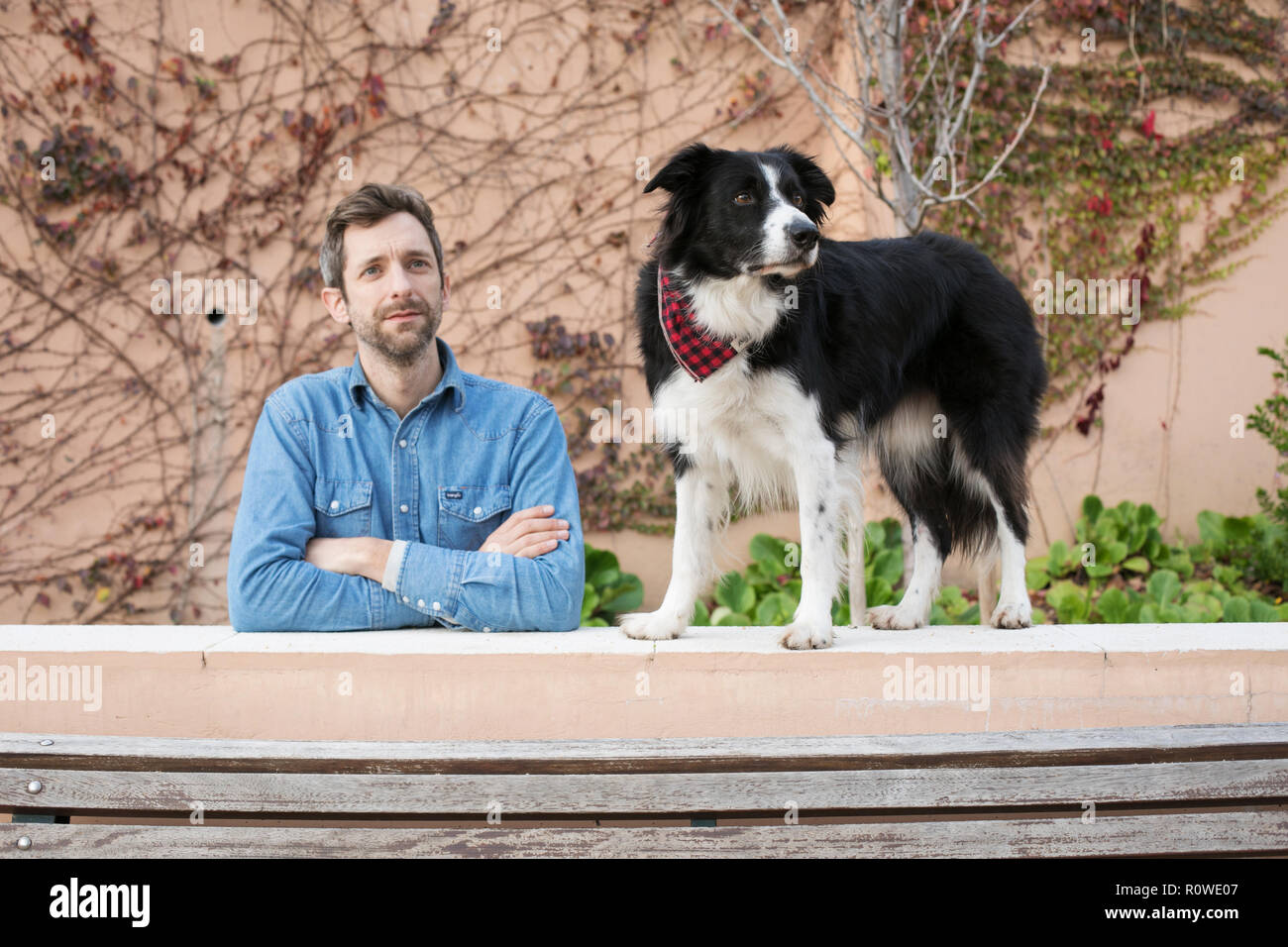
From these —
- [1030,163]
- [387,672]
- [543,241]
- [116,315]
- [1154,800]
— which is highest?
[1030,163]

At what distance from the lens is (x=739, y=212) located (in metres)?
2.52

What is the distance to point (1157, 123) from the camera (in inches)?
223

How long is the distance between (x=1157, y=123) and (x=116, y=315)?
5.20m

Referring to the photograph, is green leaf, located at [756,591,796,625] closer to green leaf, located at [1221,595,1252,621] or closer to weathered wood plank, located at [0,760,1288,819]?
green leaf, located at [1221,595,1252,621]

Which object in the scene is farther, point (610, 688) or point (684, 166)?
point (684, 166)

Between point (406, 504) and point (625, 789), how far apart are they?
1000 millimetres

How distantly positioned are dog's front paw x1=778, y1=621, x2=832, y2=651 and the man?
18.7 inches

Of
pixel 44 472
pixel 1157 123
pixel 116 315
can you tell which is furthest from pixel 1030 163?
pixel 44 472

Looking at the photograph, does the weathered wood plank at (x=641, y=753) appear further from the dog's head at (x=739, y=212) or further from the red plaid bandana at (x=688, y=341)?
the dog's head at (x=739, y=212)

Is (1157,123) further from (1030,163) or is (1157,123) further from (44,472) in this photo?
(44,472)

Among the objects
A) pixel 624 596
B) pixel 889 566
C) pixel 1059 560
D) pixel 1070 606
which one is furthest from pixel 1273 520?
pixel 624 596

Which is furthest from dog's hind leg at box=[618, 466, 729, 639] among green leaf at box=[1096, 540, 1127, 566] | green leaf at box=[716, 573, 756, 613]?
green leaf at box=[1096, 540, 1127, 566]

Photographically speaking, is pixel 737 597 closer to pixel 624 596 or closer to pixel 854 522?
pixel 624 596

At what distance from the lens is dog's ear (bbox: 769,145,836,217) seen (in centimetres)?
269
